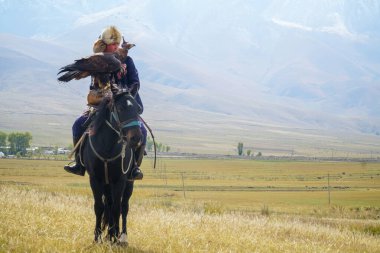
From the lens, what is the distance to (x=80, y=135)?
1270 cm

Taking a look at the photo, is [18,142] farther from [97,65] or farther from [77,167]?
[97,65]

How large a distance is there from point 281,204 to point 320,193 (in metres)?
15.2

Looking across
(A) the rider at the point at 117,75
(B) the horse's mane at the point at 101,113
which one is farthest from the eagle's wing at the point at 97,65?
(B) the horse's mane at the point at 101,113

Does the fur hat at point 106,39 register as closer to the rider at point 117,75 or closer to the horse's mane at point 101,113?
the rider at point 117,75

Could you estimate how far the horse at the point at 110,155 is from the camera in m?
11.3

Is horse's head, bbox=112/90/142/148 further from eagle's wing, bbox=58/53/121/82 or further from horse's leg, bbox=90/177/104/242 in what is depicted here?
horse's leg, bbox=90/177/104/242

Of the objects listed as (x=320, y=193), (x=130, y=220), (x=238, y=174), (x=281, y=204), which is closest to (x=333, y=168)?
(x=238, y=174)

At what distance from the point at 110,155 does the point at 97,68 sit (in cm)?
161

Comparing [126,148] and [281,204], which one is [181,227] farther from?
[281,204]

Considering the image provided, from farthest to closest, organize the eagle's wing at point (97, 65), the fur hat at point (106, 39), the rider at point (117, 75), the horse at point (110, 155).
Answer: the fur hat at point (106, 39) → the rider at point (117, 75) → the eagle's wing at point (97, 65) → the horse at point (110, 155)

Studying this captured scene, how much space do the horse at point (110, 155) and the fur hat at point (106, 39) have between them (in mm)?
1400

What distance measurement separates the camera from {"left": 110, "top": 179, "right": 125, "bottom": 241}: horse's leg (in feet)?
38.5

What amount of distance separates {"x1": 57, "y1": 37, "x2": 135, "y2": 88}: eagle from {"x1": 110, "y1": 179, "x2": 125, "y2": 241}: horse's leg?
1.88 metres

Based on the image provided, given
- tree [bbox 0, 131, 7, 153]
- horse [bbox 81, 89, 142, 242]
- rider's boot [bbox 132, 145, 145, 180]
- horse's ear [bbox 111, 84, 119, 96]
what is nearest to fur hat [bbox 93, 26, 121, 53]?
horse's ear [bbox 111, 84, 119, 96]
